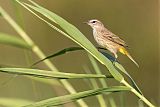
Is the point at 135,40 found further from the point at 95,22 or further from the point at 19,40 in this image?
the point at 19,40

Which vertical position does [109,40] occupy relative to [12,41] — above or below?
above

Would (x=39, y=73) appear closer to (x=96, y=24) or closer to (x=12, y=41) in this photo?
(x=12, y=41)

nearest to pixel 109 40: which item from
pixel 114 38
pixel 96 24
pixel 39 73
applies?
pixel 114 38

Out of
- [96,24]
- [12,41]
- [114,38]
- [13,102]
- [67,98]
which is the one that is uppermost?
[96,24]

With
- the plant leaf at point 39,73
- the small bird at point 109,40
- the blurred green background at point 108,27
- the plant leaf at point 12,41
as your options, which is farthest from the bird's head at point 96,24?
the blurred green background at point 108,27

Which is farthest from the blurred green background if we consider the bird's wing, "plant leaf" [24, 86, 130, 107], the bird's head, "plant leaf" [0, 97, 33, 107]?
"plant leaf" [24, 86, 130, 107]

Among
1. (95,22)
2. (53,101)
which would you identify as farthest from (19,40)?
(95,22)

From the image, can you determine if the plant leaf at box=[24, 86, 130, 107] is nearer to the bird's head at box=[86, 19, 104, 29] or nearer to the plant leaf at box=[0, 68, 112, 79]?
the plant leaf at box=[0, 68, 112, 79]

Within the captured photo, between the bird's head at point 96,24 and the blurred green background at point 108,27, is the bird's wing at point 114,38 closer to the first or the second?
the bird's head at point 96,24
